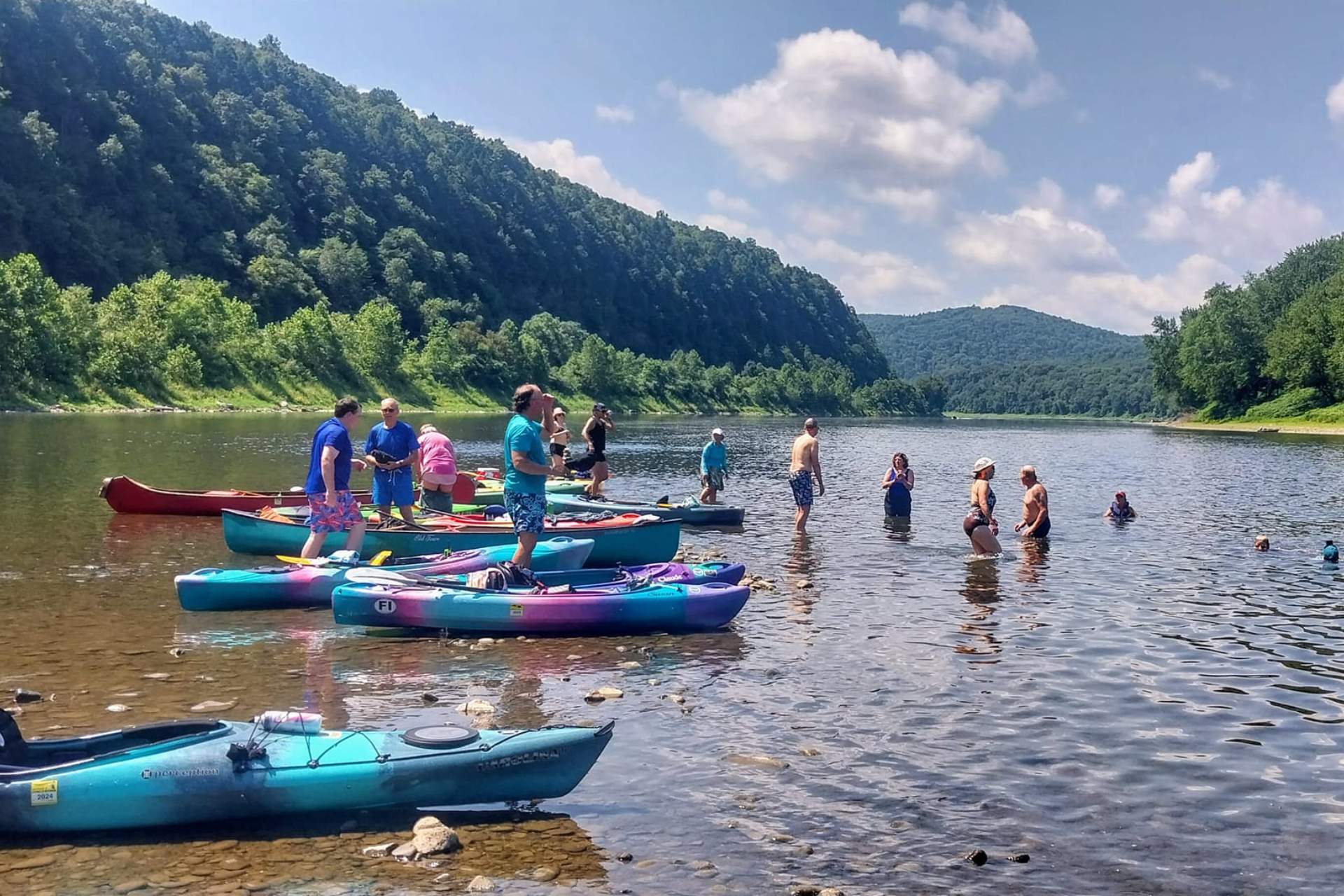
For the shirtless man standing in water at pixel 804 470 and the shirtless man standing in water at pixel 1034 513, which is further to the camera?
the shirtless man standing in water at pixel 804 470

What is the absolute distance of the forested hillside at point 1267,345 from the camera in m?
116

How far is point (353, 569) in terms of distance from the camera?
14.5m

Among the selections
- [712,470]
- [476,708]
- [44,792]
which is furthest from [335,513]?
[712,470]

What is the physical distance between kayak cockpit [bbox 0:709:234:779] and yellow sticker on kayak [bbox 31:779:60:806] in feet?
0.44

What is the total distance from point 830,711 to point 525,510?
506cm

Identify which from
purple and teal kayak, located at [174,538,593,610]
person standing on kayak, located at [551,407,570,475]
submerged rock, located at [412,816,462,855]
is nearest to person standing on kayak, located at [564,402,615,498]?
person standing on kayak, located at [551,407,570,475]

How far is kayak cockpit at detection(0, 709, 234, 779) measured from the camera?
7.45 meters

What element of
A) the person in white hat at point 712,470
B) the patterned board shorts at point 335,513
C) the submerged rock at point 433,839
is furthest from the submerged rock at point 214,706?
the person in white hat at point 712,470

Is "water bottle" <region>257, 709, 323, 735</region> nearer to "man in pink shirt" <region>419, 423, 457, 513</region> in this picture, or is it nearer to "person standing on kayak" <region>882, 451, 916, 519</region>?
"man in pink shirt" <region>419, 423, 457, 513</region>

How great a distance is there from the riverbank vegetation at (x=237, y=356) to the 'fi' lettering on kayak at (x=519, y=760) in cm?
7683

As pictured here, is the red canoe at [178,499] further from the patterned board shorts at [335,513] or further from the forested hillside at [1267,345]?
the forested hillside at [1267,345]

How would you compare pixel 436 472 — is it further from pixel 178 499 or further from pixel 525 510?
pixel 178 499

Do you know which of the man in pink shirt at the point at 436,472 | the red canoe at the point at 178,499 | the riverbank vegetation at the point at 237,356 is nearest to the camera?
the man in pink shirt at the point at 436,472

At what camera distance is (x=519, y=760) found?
7934mm
